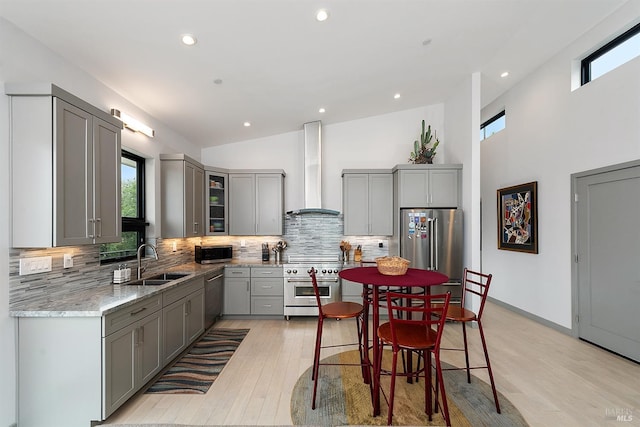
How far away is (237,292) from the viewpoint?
4.31 m

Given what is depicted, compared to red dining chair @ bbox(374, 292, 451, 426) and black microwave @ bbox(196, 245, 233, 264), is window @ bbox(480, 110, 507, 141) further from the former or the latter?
black microwave @ bbox(196, 245, 233, 264)

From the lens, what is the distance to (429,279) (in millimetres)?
2244

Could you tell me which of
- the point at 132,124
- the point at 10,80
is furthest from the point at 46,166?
the point at 132,124

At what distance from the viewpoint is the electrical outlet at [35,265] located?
2.02m

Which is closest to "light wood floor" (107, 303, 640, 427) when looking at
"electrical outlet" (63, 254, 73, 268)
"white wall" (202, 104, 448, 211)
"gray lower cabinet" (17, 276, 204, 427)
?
"gray lower cabinet" (17, 276, 204, 427)

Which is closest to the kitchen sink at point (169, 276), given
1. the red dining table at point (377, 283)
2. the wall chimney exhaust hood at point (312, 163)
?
the wall chimney exhaust hood at point (312, 163)

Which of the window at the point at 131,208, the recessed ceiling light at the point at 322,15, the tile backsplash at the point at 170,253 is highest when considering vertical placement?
the recessed ceiling light at the point at 322,15

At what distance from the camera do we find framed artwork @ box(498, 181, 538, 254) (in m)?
4.17

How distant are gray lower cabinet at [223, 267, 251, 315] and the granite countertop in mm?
1507

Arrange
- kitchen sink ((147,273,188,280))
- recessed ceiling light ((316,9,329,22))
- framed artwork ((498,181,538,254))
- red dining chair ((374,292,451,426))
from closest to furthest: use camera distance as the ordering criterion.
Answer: red dining chair ((374,292,451,426))
recessed ceiling light ((316,9,329,22))
kitchen sink ((147,273,188,280))
framed artwork ((498,181,538,254))

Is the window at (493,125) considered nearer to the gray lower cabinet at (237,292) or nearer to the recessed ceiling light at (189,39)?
the recessed ceiling light at (189,39)

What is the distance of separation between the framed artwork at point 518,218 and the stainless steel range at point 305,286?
2.95 metres

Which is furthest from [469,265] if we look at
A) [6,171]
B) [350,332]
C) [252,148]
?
[6,171]

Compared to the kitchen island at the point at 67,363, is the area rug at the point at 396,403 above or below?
below
